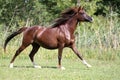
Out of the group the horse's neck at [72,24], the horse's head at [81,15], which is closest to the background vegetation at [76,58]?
the horse's neck at [72,24]

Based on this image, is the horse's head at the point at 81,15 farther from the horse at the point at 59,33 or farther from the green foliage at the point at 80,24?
the green foliage at the point at 80,24

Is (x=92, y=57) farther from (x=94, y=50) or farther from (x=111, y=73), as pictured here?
(x=111, y=73)

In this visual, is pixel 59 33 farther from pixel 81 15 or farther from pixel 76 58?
pixel 76 58

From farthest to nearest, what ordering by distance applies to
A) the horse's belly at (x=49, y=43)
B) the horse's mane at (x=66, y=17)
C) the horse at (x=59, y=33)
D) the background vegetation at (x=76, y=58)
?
the horse's mane at (x=66, y=17)
the horse's belly at (x=49, y=43)
the horse at (x=59, y=33)
the background vegetation at (x=76, y=58)

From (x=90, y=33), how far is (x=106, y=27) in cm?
80

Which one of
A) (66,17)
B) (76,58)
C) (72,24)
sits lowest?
(76,58)

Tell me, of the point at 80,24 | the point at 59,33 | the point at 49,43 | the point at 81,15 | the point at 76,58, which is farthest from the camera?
the point at 80,24

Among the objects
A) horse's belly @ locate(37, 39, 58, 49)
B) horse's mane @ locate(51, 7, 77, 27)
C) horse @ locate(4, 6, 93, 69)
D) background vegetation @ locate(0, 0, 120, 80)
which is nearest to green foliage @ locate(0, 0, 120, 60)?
background vegetation @ locate(0, 0, 120, 80)

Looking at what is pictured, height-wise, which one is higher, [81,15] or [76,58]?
[81,15]

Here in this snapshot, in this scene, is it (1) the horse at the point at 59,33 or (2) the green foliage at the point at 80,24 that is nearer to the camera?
(1) the horse at the point at 59,33

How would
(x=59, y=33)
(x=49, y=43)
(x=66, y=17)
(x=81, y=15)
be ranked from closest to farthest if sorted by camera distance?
(x=59, y=33) < (x=49, y=43) < (x=81, y=15) < (x=66, y=17)

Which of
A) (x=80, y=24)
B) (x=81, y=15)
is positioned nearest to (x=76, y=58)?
(x=81, y=15)

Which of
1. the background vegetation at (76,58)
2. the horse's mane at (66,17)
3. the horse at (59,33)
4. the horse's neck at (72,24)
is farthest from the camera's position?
the horse's mane at (66,17)

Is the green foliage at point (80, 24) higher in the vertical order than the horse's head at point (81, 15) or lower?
lower
